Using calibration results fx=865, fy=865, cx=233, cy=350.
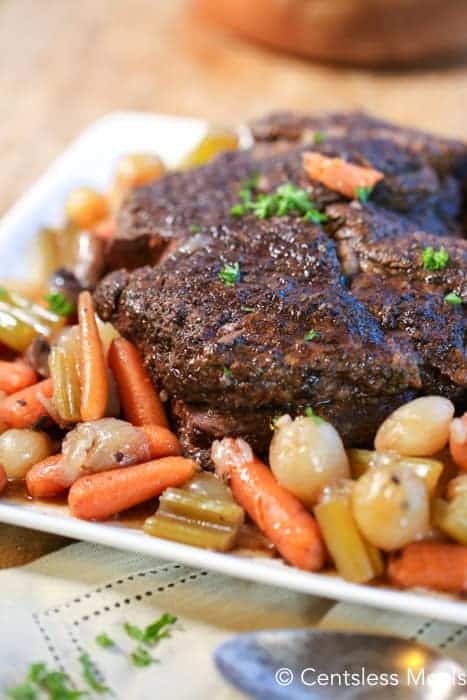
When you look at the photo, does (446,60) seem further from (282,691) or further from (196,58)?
(282,691)

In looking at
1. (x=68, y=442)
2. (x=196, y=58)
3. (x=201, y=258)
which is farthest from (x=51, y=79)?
(x=68, y=442)

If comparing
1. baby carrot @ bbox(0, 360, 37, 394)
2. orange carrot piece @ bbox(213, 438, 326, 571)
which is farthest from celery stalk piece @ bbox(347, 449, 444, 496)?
baby carrot @ bbox(0, 360, 37, 394)

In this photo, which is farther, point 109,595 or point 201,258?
point 201,258

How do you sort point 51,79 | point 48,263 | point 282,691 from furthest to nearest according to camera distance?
point 51,79 < point 48,263 < point 282,691

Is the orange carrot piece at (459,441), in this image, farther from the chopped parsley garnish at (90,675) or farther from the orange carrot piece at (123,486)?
the chopped parsley garnish at (90,675)

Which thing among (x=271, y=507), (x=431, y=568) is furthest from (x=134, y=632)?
(x=431, y=568)

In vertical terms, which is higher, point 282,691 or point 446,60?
point 446,60

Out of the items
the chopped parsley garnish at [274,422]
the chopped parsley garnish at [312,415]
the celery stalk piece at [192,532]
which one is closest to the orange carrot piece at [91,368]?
the celery stalk piece at [192,532]
